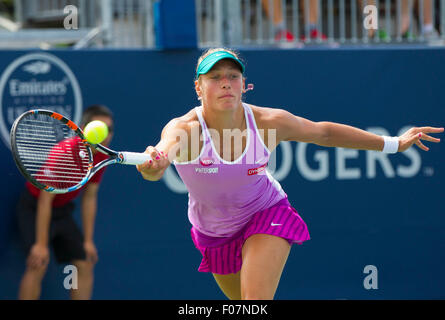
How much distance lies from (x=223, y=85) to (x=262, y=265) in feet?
3.08

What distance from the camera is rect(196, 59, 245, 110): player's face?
369cm

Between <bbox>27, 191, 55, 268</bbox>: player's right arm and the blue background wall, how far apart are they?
113 mm

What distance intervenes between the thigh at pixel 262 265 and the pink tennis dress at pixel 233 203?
51mm

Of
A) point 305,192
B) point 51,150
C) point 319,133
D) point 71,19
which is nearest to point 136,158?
point 319,133

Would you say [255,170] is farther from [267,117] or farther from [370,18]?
[370,18]

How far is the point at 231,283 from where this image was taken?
168 inches

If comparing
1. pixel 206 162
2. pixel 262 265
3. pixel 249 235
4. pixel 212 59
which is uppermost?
pixel 212 59

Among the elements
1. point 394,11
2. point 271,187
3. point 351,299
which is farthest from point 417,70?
point 271,187

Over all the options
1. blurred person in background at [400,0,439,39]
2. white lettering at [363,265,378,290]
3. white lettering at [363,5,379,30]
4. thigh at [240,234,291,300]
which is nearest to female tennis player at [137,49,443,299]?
thigh at [240,234,291,300]

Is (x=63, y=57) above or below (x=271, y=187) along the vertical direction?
above

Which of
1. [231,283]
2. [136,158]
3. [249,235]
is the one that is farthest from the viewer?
[231,283]

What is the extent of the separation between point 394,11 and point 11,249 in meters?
4.01
